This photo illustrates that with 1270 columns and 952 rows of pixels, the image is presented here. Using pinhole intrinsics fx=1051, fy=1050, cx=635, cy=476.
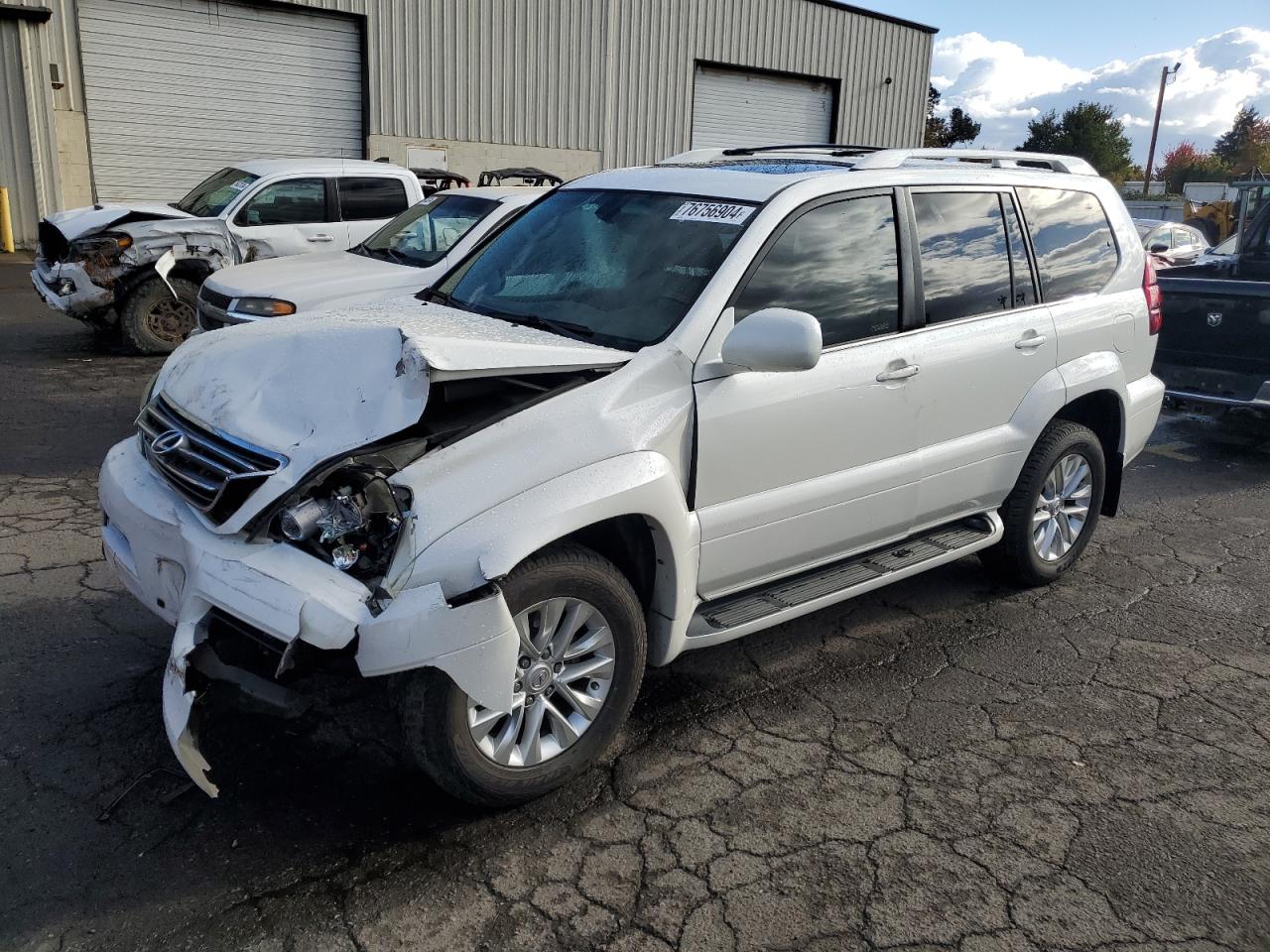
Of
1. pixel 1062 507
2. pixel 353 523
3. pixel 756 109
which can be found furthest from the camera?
pixel 756 109

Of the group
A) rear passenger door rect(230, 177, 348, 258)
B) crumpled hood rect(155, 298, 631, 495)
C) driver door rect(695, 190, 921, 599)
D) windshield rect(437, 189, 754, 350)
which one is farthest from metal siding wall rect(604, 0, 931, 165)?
crumpled hood rect(155, 298, 631, 495)

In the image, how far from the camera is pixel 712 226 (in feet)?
12.6

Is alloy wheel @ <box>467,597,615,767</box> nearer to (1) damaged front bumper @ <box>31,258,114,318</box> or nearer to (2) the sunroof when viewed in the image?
(2) the sunroof

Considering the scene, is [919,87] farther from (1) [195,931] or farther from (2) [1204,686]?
(1) [195,931]

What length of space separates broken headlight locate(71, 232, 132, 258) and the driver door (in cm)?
767

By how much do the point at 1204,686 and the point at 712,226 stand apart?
2.72m

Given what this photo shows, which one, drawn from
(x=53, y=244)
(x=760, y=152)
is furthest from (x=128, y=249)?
(x=760, y=152)

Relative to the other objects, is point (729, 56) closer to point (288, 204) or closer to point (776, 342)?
point (288, 204)

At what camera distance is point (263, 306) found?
7418mm

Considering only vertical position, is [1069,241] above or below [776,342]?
above

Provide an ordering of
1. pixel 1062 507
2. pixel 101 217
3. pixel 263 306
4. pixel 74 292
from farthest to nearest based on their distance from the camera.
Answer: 1. pixel 101 217
2. pixel 74 292
3. pixel 263 306
4. pixel 1062 507

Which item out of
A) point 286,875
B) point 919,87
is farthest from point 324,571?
point 919,87

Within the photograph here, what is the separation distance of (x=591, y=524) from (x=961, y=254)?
2257mm

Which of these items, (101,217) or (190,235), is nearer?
(101,217)
